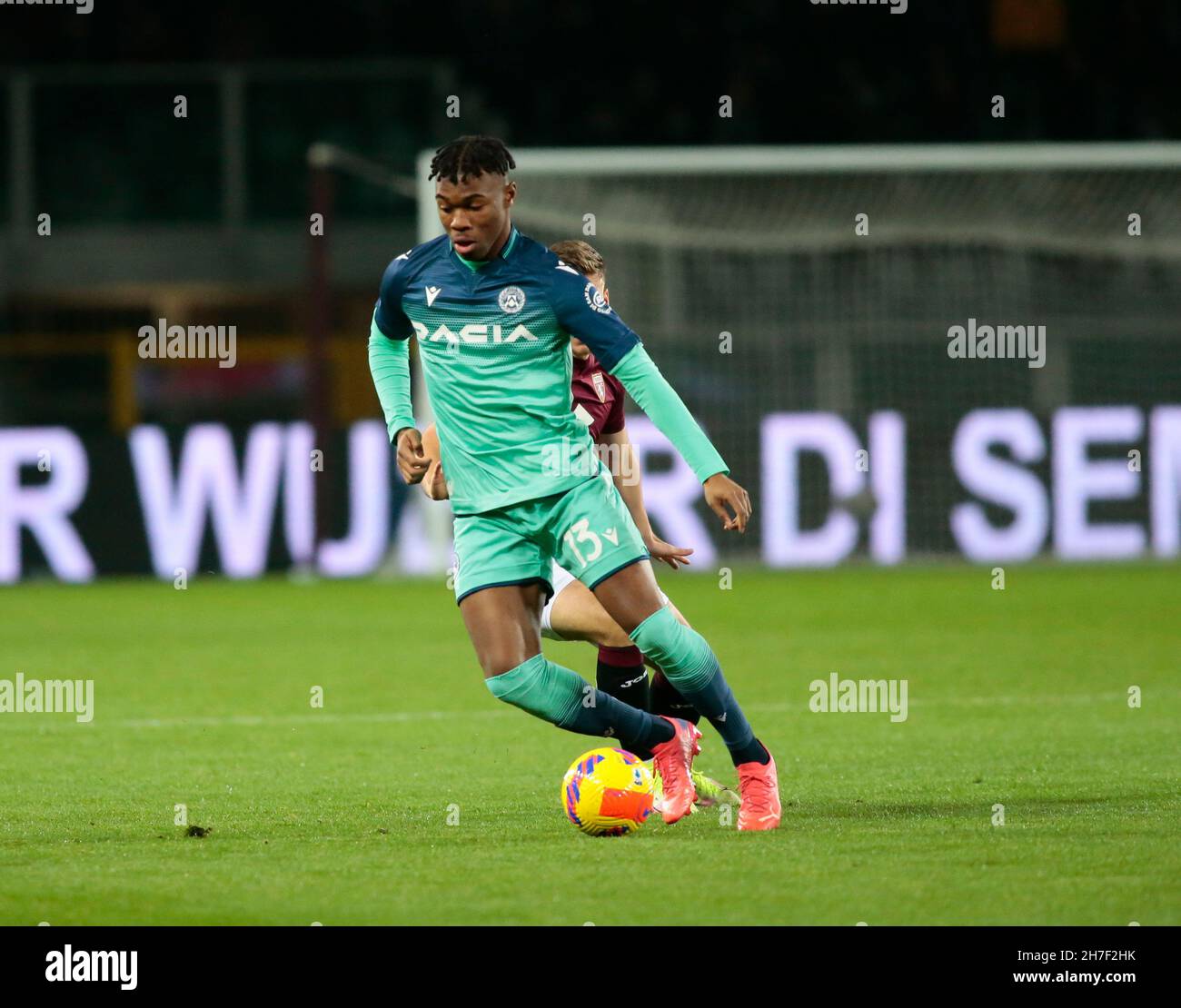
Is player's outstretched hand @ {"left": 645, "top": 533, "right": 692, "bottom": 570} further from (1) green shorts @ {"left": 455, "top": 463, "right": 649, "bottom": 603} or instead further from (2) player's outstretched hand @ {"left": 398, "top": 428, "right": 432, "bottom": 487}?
(2) player's outstretched hand @ {"left": 398, "top": 428, "right": 432, "bottom": 487}

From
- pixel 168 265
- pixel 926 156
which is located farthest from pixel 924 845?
pixel 168 265

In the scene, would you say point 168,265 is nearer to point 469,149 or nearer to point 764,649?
point 764,649

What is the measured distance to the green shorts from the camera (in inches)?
216

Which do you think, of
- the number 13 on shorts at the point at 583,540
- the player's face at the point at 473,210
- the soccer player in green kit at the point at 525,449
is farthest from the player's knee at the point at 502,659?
the player's face at the point at 473,210

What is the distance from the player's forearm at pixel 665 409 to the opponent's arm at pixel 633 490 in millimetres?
942

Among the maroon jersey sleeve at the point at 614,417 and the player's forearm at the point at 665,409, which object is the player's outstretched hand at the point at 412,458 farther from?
the maroon jersey sleeve at the point at 614,417

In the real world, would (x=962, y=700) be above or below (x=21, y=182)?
below

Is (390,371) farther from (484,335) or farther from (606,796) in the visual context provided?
(606,796)

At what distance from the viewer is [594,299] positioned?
5480 mm

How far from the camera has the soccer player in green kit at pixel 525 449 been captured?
5.44 metres

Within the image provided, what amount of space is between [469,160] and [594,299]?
50cm

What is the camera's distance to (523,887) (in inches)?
189

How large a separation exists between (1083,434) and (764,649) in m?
6.05
